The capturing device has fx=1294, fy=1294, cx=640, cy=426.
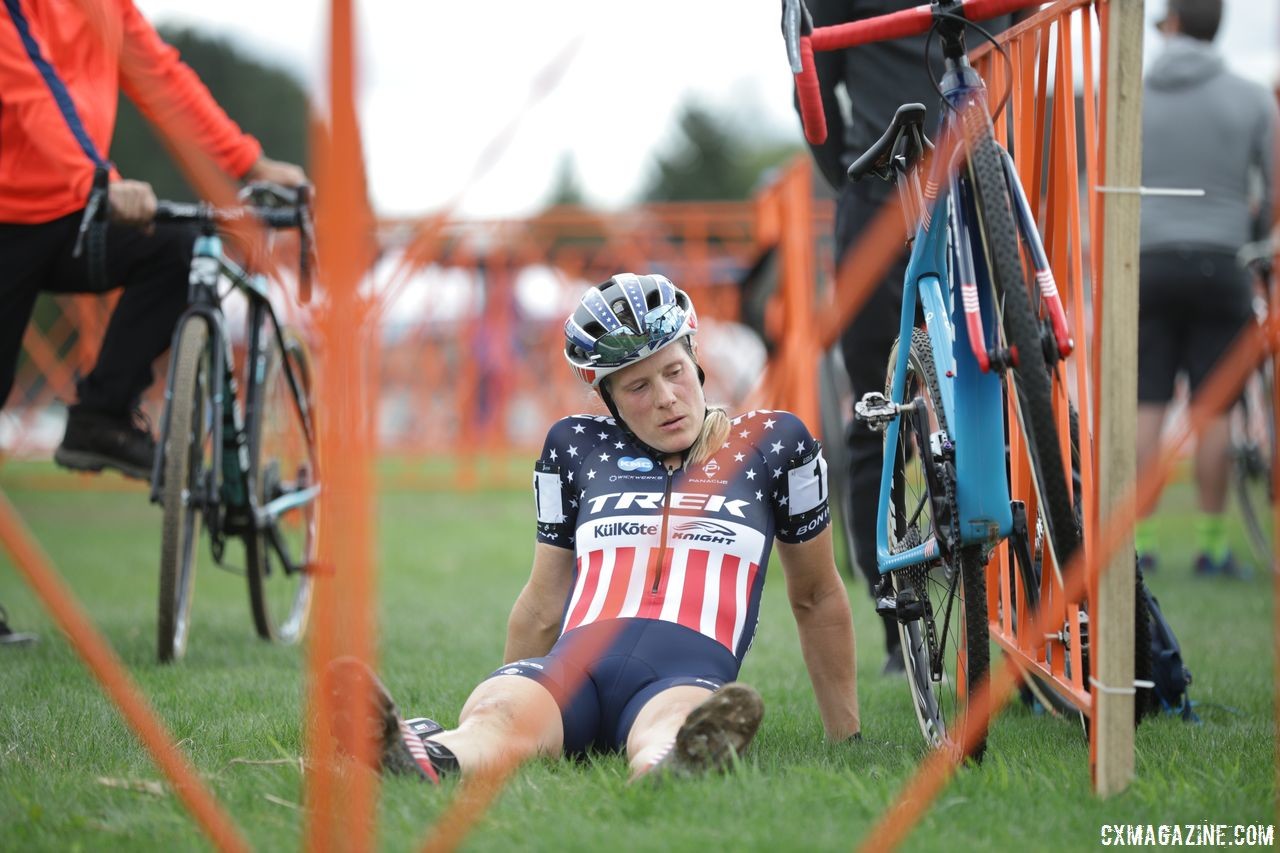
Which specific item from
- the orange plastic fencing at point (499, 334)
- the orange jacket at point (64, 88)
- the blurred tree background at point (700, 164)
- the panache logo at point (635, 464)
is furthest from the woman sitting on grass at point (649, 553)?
the blurred tree background at point (700, 164)

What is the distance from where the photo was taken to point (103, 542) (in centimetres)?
817

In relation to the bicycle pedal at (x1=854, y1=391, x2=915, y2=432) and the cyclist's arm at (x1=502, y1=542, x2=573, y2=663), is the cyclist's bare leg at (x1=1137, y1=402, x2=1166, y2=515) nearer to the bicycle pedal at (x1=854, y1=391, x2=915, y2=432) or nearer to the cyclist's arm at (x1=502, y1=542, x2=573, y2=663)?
the bicycle pedal at (x1=854, y1=391, x2=915, y2=432)

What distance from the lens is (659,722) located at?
2.33 meters

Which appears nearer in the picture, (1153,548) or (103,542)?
(1153,548)

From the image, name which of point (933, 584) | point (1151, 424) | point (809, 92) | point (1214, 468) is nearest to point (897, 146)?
point (809, 92)

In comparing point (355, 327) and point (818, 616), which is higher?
point (355, 327)

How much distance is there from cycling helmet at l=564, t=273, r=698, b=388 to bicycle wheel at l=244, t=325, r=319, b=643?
166 centimetres

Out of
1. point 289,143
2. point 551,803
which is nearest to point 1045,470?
point 551,803

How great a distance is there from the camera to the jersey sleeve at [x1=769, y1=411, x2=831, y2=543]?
2764 mm

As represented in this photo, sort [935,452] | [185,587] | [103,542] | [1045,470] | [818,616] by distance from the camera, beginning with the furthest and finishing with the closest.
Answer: [103,542]
[185,587]
[818,616]
[935,452]
[1045,470]

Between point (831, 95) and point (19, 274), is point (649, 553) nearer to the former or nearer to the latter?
point (831, 95)

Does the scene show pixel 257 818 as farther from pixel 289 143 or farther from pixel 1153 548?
pixel 289 143

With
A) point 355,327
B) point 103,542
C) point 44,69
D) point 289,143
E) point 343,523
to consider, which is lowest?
point 103,542

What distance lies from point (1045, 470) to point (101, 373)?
2.99 m
